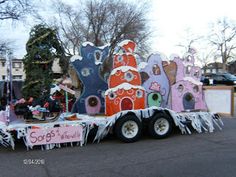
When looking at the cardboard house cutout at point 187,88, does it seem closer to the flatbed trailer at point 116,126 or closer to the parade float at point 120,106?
the parade float at point 120,106

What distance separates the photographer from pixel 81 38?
3039cm

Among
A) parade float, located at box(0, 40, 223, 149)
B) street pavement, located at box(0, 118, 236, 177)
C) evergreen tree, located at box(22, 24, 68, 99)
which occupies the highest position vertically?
evergreen tree, located at box(22, 24, 68, 99)

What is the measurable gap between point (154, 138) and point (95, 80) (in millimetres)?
2554

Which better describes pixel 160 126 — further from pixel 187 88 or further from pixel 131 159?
pixel 131 159

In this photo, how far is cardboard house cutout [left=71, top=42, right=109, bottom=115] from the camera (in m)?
9.39

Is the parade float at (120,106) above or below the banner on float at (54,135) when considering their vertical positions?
above

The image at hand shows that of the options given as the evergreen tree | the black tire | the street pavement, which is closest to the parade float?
Answer: the black tire

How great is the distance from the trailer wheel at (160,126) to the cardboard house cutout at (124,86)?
55 centimetres

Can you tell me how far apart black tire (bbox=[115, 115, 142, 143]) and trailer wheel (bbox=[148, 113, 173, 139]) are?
16.5 inches

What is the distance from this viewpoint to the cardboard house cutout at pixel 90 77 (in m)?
9.39

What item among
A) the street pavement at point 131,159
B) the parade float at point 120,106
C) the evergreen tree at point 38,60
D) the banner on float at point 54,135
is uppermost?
the evergreen tree at point 38,60
